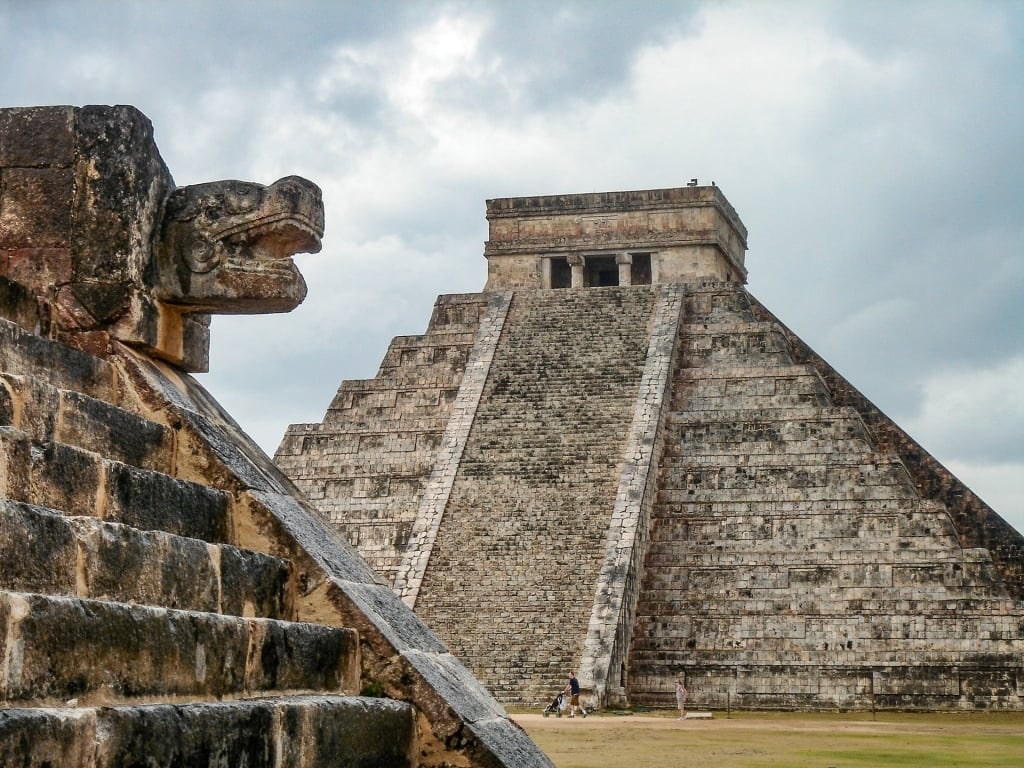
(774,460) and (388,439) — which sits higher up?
(388,439)

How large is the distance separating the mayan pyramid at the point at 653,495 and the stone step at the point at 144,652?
17.9m

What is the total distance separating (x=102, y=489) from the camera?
5141mm

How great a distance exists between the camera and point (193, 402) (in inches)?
258

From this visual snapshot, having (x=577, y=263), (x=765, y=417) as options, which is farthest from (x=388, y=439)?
(x=765, y=417)

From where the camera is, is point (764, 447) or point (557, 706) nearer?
point (557, 706)

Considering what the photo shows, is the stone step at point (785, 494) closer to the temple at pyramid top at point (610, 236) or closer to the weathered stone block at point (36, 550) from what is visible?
the temple at pyramid top at point (610, 236)

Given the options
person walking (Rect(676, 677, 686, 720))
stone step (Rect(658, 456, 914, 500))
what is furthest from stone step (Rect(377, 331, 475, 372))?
person walking (Rect(676, 677, 686, 720))

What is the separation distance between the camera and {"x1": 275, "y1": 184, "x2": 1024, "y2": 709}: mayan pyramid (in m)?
24.3

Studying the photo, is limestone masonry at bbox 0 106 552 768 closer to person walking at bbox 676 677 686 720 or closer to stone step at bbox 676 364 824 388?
person walking at bbox 676 677 686 720

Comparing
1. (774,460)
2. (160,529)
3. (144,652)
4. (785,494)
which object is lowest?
(144,652)

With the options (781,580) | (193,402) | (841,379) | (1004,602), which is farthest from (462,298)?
(193,402)

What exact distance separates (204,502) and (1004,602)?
67.3 feet

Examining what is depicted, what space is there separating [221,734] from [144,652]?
Result: 293 millimetres

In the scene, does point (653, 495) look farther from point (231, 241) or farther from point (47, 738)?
point (47, 738)
